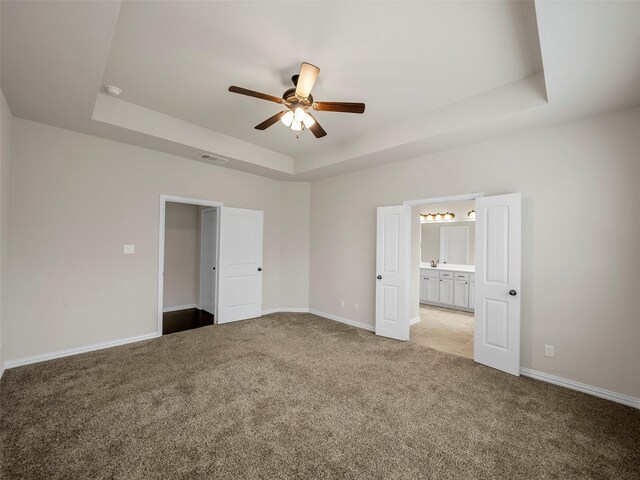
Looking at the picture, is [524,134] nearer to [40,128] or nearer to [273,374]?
[273,374]

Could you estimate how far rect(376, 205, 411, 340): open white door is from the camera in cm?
422

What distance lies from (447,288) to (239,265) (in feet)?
15.0

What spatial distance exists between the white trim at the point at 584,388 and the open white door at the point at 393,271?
5.07 ft

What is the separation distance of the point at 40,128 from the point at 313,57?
11.0 ft

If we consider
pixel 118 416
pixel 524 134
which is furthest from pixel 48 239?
pixel 524 134

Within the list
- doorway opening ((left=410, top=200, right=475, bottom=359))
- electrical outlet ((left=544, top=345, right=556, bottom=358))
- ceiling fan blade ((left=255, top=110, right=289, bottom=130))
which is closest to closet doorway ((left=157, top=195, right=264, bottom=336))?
ceiling fan blade ((left=255, top=110, right=289, bottom=130))

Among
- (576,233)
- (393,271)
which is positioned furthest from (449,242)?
(576,233)

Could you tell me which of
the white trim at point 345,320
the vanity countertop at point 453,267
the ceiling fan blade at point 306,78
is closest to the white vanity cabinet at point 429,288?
the vanity countertop at point 453,267

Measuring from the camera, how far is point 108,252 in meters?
3.76

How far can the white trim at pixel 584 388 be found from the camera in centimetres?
259

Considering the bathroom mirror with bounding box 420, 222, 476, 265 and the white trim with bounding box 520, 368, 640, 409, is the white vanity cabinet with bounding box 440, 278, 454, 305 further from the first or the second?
the white trim with bounding box 520, 368, 640, 409

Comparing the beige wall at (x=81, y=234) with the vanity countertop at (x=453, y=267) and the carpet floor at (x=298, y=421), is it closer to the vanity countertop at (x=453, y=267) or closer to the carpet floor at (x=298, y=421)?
the carpet floor at (x=298, y=421)

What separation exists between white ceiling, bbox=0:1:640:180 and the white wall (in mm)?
218

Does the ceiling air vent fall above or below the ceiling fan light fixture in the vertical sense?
above
